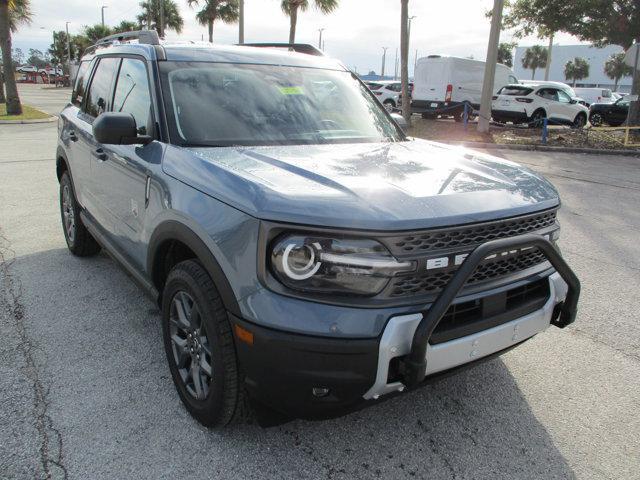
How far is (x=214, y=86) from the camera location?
3.13 metres

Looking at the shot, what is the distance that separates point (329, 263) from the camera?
200 cm

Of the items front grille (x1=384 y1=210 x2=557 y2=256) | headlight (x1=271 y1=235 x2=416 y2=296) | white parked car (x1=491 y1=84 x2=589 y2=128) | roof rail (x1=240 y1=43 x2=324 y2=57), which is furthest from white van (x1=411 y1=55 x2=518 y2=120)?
headlight (x1=271 y1=235 x2=416 y2=296)

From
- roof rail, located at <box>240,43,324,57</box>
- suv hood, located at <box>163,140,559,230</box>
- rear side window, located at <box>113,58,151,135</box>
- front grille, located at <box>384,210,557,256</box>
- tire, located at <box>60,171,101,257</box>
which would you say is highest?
roof rail, located at <box>240,43,324,57</box>

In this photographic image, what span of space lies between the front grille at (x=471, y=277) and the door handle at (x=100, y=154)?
2.41m

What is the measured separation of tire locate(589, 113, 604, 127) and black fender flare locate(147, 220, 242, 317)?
992 inches

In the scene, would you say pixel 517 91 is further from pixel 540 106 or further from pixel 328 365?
pixel 328 365

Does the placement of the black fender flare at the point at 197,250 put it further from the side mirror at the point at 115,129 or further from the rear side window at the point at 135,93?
the rear side window at the point at 135,93

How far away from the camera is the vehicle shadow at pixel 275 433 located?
235 cm

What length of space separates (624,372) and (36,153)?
1174 centimetres

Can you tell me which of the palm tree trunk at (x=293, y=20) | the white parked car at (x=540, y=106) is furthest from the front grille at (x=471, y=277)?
the palm tree trunk at (x=293, y=20)

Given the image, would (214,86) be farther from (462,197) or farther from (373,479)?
(373,479)

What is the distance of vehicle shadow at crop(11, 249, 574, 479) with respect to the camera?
235cm

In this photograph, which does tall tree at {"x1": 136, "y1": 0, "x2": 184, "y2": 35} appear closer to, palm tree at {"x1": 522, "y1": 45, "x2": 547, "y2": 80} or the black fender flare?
the black fender flare

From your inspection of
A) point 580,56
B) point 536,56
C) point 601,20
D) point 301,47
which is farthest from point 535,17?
point 580,56
